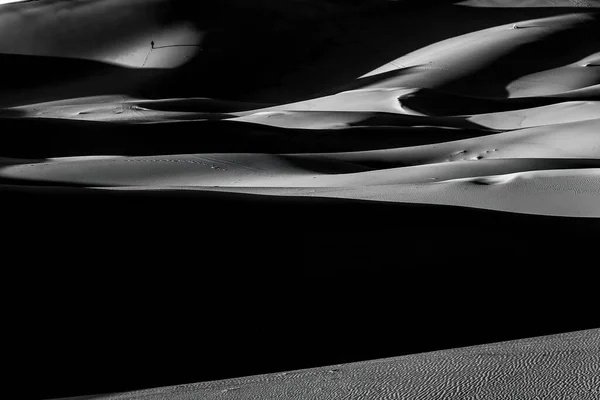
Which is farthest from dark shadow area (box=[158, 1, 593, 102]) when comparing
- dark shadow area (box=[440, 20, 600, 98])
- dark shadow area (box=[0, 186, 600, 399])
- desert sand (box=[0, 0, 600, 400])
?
dark shadow area (box=[0, 186, 600, 399])

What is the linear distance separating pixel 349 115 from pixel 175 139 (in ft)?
10.7

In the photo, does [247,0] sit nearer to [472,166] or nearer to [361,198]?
[472,166]

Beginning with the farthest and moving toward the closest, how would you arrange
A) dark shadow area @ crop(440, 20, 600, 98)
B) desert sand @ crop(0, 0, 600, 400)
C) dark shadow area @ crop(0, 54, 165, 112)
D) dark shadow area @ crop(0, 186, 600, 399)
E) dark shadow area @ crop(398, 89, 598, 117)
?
dark shadow area @ crop(0, 54, 165, 112) < dark shadow area @ crop(440, 20, 600, 98) < dark shadow area @ crop(398, 89, 598, 117) < dark shadow area @ crop(0, 186, 600, 399) < desert sand @ crop(0, 0, 600, 400)

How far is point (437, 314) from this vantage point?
2.82 metres

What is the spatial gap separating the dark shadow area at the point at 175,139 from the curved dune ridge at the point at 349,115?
0.03 meters

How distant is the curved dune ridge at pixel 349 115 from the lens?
5000mm

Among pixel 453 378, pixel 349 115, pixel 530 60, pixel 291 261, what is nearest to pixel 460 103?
pixel 349 115

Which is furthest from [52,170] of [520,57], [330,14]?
[330,14]

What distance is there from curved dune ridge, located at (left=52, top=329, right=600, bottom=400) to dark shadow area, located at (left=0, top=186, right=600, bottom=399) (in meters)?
0.49

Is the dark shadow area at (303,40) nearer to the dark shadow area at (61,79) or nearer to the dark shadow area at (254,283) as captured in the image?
the dark shadow area at (61,79)

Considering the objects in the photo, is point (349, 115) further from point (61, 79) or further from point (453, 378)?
point (61, 79)

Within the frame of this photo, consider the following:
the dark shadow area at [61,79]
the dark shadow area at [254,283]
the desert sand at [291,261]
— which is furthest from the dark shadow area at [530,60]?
the dark shadow area at [254,283]

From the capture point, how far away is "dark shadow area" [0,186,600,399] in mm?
2535

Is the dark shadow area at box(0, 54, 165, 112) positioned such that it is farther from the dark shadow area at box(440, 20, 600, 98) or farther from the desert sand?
the desert sand
